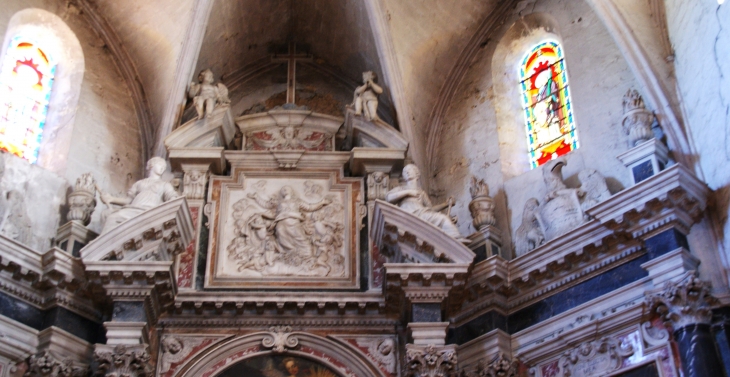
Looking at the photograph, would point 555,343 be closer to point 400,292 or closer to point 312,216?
point 400,292

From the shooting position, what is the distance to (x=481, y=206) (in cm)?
1348

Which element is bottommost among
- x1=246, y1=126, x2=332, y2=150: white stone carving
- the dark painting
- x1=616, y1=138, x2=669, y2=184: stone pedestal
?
the dark painting

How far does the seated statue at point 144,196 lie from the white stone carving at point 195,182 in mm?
376

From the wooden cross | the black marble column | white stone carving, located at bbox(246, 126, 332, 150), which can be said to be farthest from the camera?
the wooden cross

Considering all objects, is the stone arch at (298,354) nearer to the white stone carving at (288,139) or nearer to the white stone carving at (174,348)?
the white stone carving at (174,348)

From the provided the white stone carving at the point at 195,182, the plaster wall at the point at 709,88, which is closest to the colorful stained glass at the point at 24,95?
the white stone carving at the point at 195,182

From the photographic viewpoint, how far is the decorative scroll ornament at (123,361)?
1160cm

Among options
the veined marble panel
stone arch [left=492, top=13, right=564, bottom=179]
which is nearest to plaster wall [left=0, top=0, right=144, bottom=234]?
the veined marble panel

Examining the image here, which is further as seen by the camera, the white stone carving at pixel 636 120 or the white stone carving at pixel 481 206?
the white stone carving at pixel 481 206

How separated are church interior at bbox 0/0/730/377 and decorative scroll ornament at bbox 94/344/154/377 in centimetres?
3

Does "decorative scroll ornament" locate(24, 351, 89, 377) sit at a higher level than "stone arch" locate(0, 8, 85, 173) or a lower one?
lower

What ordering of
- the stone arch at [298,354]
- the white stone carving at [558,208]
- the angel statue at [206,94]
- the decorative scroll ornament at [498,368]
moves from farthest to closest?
1. the angel statue at [206,94]
2. the stone arch at [298,354]
3. the white stone carving at [558,208]
4. the decorative scroll ornament at [498,368]

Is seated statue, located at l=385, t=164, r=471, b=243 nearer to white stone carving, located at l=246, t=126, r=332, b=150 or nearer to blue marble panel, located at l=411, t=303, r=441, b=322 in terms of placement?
blue marble panel, located at l=411, t=303, r=441, b=322

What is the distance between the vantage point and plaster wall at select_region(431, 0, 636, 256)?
13.3 metres
